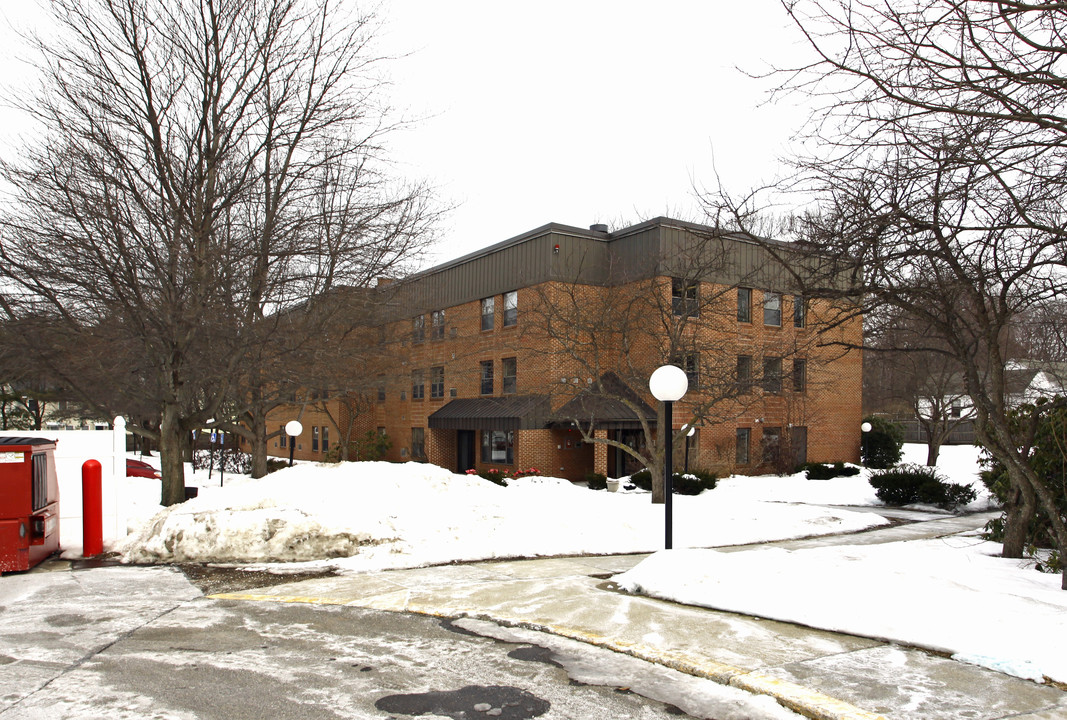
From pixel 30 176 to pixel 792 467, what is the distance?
27.3m

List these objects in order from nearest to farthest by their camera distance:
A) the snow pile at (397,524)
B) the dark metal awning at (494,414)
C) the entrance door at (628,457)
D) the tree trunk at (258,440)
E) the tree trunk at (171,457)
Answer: the snow pile at (397,524) < the tree trunk at (171,457) < the tree trunk at (258,440) < the dark metal awning at (494,414) < the entrance door at (628,457)

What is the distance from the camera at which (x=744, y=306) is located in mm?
30656

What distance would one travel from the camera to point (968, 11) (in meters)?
6.44

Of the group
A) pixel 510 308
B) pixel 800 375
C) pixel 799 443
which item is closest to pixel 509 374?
pixel 510 308

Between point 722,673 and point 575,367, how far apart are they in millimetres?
20265

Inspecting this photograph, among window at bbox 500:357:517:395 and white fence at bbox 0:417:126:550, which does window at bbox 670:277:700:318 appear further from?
white fence at bbox 0:417:126:550

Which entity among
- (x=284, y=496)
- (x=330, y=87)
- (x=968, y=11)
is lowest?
(x=284, y=496)

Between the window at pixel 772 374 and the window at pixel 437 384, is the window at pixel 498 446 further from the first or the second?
the window at pixel 772 374

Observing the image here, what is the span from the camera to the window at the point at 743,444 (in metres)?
30.6

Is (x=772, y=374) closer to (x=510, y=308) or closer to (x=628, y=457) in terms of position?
(x=628, y=457)

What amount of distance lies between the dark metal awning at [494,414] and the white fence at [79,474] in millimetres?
16527

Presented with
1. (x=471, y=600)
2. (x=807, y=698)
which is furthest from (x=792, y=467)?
(x=807, y=698)

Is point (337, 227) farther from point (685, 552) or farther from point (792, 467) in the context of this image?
point (792, 467)

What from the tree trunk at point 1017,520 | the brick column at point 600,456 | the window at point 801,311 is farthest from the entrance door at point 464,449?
the tree trunk at point 1017,520
